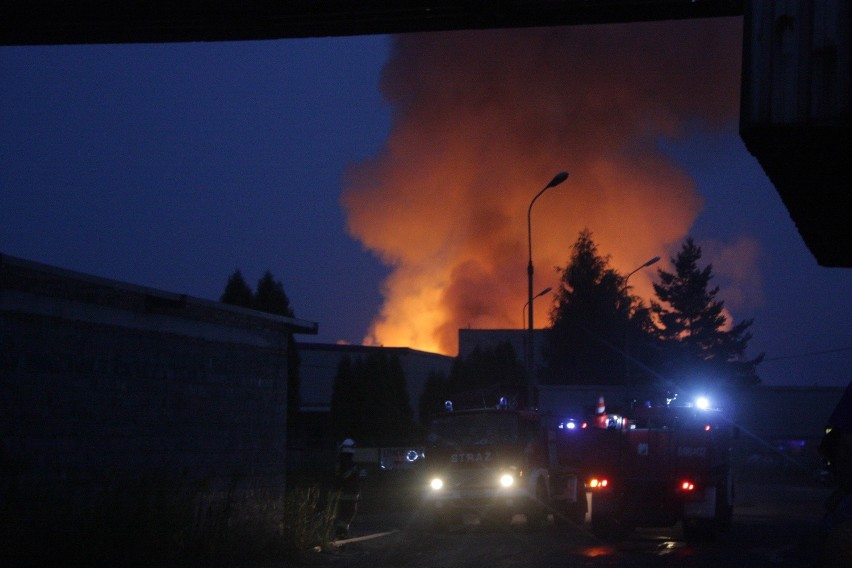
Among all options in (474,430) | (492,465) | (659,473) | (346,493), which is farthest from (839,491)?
(474,430)

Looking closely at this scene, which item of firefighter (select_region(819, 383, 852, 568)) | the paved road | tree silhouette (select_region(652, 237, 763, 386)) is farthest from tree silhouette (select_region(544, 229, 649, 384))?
firefighter (select_region(819, 383, 852, 568))

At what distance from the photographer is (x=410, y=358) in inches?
2282

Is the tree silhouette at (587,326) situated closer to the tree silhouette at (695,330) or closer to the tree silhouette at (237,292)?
the tree silhouette at (695,330)

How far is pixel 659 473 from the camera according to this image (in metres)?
19.2

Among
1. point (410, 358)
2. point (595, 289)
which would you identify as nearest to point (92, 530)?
point (410, 358)

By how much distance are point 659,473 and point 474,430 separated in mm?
4001

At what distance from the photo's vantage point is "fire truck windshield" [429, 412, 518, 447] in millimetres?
21125

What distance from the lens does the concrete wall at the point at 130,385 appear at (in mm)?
11961

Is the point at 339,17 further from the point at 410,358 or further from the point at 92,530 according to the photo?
the point at 410,358

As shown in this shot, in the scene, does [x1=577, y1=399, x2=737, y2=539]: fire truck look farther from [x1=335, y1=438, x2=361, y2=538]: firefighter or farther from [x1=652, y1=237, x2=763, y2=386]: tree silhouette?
[x1=652, y1=237, x2=763, y2=386]: tree silhouette

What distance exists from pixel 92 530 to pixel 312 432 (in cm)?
3568

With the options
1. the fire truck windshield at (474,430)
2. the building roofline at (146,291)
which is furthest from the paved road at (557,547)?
the building roofline at (146,291)

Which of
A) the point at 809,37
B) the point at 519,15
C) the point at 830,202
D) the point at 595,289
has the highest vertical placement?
the point at 595,289

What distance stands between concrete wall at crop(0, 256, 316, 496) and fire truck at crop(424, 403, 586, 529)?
4846 mm
